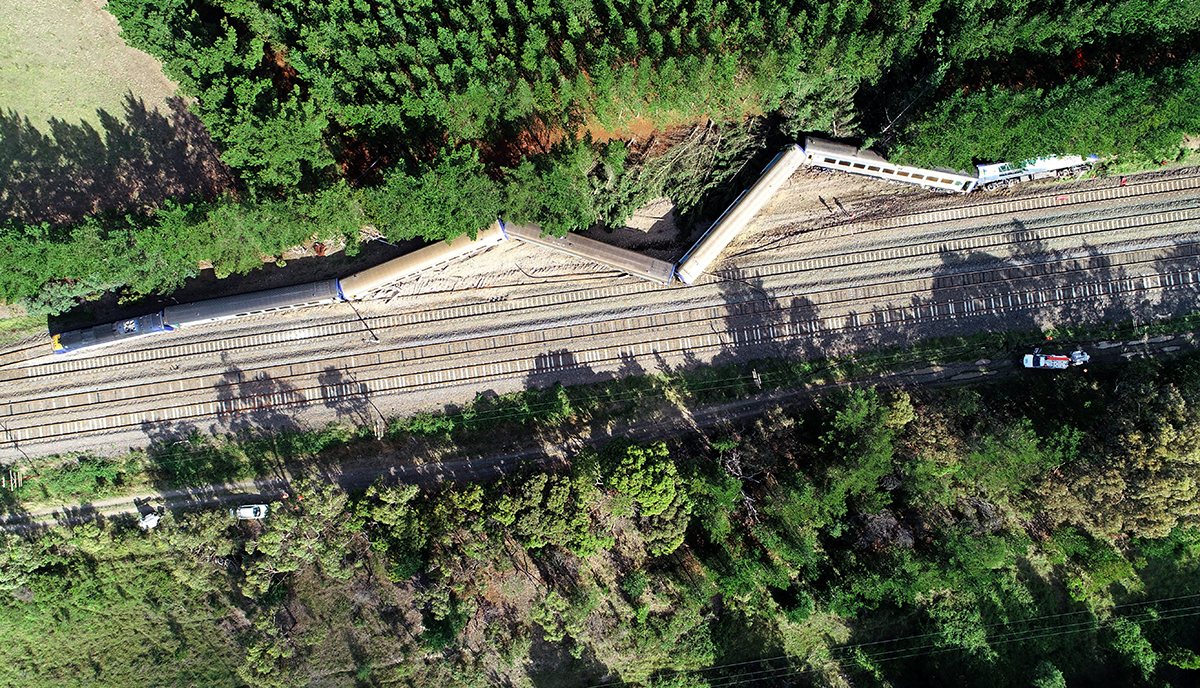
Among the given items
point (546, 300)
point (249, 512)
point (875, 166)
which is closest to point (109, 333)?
point (249, 512)

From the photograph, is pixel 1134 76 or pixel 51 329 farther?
pixel 51 329

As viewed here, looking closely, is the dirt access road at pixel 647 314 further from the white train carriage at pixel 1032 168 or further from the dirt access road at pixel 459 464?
the dirt access road at pixel 459 464

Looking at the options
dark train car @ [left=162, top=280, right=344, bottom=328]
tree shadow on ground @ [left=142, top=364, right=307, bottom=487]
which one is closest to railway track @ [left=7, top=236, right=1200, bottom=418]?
tree shadow on ground @ [left=142, top=364, right=307, bottom=487]

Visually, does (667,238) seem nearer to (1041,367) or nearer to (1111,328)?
(1041,367)

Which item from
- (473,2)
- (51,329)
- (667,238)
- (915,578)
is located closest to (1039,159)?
(667,238)

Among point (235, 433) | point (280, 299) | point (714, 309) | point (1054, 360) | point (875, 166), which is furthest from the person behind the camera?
point (235, 433)

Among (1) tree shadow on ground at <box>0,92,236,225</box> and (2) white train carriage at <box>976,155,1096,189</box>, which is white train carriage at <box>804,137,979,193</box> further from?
(1) tree shadow on ground at <box>0,92,236,225</box>

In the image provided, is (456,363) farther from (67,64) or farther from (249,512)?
(67,64)
